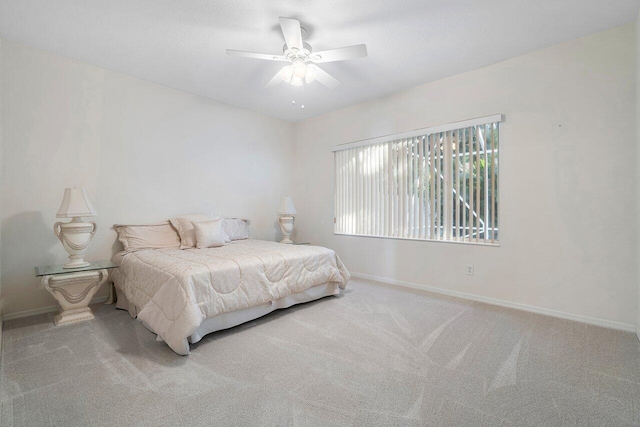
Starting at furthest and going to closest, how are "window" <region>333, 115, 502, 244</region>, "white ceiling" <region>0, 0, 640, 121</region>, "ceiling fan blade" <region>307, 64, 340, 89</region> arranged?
"window" <region>333, 115, 502, 244</region>, "ceiling fan blade" <region>307, 64, 340, 89</region>, "white ceiling" <region>0, 0, 640, 121</region>

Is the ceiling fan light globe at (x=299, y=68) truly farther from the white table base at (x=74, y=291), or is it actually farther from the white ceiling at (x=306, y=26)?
the white table base at (x=74, y=291)

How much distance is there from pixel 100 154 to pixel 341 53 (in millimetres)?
2825

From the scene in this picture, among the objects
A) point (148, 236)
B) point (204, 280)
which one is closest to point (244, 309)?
point (204, 280)

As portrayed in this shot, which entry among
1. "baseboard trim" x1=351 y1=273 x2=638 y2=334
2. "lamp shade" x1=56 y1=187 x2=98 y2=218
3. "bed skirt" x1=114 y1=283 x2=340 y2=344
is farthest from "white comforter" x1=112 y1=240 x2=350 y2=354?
"baseboard trim" x1=351 y1=273 x2=638 y2=334

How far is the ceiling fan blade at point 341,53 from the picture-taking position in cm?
241

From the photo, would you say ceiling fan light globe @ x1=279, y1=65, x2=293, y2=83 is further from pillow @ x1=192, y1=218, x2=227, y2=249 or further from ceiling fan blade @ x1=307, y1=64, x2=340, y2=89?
pillow @ x1=192, y1=218, x2=227, y2=249

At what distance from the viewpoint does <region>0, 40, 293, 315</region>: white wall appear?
9.27ft

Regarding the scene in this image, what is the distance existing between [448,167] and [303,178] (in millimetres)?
2533

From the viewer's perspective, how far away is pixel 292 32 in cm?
231

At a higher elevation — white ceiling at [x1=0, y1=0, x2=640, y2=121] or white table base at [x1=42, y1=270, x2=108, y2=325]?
white ceiling at [x1=0, y1=0, x2=640, y2=121]

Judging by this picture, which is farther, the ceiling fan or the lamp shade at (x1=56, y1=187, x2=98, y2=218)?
the lamp shade at (x1=56, y1=187, x2=98, y2=218)

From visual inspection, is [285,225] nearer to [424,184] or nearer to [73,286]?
[424,184]

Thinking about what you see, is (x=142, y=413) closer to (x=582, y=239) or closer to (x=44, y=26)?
(x=44, y=26)

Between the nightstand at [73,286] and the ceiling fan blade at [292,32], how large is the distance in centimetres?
263
